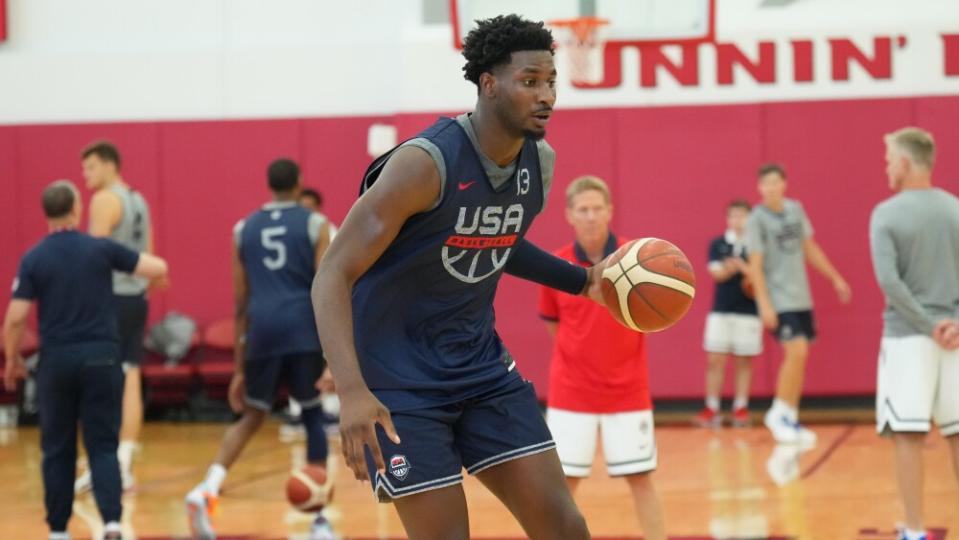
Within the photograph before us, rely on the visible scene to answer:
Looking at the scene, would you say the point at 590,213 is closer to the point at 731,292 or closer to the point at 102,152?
the point at 102,152

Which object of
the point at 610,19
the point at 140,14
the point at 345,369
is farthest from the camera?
the point at 140,14

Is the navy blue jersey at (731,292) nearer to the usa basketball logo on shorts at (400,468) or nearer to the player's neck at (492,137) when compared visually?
the player's neck at (492,137)

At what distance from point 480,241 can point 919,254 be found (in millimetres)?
2881

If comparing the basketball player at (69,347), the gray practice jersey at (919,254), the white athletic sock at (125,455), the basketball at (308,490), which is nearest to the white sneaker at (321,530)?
the basketball at (308,490)

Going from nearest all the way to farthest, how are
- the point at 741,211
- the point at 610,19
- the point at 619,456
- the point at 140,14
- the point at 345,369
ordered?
the point at 345,369
the point at 619,456
the point at 610,19
the point at 741,211
the point at 140,14

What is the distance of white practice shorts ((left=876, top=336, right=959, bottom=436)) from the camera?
19.2 feet

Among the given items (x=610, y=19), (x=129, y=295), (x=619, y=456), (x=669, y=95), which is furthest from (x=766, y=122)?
(x=619, y=456)

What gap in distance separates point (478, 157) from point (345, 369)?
72 cm

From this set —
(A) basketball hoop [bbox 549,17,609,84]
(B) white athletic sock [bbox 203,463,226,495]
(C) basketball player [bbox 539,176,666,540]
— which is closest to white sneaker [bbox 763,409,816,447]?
(A) basketball hoop [bbox 549,17,609,84]

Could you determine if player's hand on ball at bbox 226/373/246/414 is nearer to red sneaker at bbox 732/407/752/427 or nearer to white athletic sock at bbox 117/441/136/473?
white athletic sock at bbox 117/441/136/473

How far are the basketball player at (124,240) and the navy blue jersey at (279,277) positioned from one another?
1.24 m

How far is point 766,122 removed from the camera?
11438mm

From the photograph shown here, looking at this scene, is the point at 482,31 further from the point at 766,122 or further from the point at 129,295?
the point at 766,122

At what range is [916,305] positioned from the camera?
5812mm
